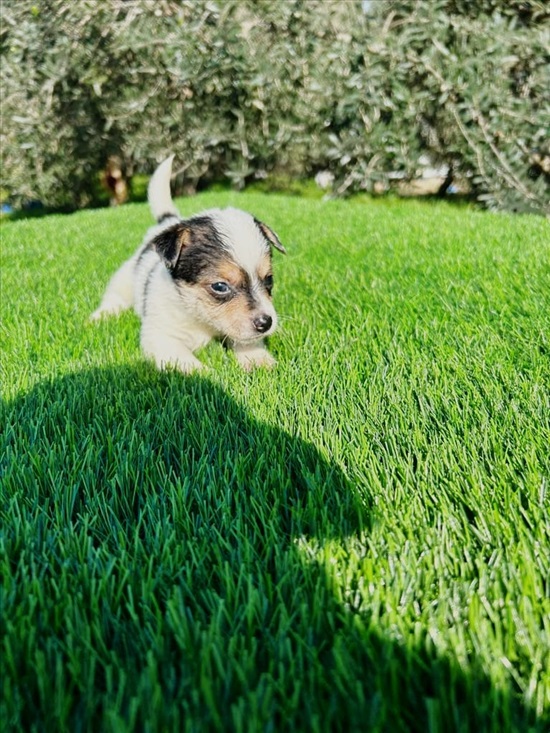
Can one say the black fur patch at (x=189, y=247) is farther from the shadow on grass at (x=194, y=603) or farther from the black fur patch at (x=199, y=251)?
the shadow on grass at (x=194, y=603)

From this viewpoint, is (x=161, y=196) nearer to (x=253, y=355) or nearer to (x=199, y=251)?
(x=199, y=251)

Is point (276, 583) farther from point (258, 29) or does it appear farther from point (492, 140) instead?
point (258, 29)

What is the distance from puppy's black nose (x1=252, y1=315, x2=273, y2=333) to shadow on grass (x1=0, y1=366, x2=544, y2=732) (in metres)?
1.06

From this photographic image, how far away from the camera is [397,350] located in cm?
275

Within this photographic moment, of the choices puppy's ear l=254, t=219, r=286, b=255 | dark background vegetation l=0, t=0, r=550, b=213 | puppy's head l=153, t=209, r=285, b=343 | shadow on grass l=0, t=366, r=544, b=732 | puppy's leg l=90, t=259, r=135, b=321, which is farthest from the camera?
dark background vegetation l=0, t=0, r=550, b=213

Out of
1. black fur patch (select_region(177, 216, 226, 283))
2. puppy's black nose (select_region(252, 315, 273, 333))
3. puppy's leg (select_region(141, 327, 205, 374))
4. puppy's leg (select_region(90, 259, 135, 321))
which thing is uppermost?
black fur patch (select_region(177, 216, 226, 283))

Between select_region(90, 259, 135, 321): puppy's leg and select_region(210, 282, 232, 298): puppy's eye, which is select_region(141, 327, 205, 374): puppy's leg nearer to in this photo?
select_region(210, 282, 232, 298): puppy's eye

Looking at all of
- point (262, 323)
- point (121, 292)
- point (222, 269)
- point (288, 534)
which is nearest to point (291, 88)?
point (121, 292)

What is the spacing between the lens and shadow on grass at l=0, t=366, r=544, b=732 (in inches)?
37.4

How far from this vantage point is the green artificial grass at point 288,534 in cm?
98

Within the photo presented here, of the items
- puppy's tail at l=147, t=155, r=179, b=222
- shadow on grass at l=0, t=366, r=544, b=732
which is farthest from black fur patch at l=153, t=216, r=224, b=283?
puppy's tail at l=147, t=155, r=179, b=222

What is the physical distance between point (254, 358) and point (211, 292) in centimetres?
49

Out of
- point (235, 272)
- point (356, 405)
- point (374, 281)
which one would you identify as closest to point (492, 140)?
point (374, 281)

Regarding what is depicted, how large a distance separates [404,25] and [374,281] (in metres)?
8.48
